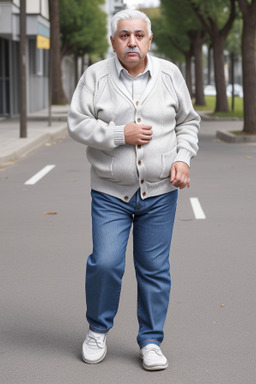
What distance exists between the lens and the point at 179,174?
4.19 m

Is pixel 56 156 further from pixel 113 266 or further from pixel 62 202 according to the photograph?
pixel 113 266

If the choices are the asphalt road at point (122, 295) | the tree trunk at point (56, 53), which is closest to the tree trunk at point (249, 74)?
the asphalt road at point (122, 295)

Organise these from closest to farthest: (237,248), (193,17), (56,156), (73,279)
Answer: (73,279), (237,248), (56,156), (193,17)

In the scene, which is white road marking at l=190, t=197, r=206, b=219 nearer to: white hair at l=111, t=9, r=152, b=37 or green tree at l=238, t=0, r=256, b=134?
white hair at l=111, t=9, r=152, b=37

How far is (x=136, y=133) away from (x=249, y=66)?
18400 mm

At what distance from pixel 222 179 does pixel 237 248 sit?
550cm

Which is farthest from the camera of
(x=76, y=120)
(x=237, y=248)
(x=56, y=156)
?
(x=56, y=156)

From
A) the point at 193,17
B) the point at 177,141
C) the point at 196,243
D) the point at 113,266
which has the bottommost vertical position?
the point at 196,243

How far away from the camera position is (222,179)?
1305cm

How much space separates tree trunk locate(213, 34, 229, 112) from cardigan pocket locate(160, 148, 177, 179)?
1270 inches

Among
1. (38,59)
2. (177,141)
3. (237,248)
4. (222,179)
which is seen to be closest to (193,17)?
(38,59)

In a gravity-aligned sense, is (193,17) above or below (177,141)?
above

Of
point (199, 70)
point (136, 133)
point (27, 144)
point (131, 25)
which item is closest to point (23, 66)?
point (27, 144)

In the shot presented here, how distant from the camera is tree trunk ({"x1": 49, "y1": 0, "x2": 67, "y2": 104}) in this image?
42875 millimetres
